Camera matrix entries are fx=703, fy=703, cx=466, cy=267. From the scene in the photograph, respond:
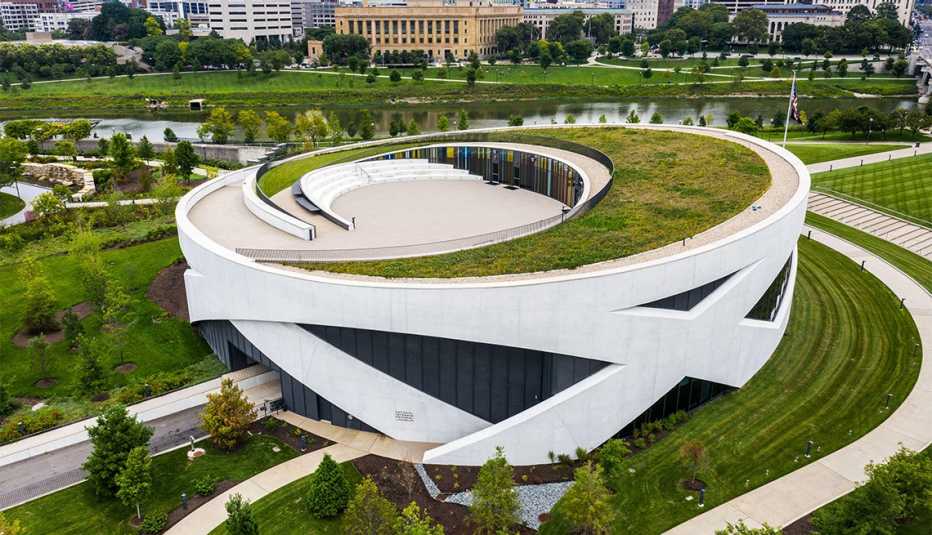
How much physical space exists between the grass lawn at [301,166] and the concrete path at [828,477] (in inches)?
1058

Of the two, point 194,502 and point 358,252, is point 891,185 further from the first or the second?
point 194,502

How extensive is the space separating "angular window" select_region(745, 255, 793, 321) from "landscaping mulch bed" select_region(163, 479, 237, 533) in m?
19.9

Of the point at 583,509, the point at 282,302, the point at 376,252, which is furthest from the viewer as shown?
the point at 376,252

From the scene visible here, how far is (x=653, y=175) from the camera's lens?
36500 mm

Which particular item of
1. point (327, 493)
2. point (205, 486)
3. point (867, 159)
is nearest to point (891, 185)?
point (867, 159)

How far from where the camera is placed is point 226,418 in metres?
24.6

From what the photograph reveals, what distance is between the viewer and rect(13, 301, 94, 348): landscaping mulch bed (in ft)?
107

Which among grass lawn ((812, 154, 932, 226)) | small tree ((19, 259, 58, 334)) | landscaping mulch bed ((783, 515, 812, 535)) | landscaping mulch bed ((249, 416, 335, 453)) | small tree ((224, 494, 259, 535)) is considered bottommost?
landscaping mulch bed ((783, 515, 812, 535))

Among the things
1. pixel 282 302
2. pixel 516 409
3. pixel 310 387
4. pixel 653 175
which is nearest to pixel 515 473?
pixel 516 409

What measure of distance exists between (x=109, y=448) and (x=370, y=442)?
27.5 feet

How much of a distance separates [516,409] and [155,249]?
2960 cm

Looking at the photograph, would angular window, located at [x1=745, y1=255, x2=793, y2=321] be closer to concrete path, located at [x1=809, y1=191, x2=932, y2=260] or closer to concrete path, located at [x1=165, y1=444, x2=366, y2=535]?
concrete path, located at [x1=165, y1=444, x2=366, y2=535]

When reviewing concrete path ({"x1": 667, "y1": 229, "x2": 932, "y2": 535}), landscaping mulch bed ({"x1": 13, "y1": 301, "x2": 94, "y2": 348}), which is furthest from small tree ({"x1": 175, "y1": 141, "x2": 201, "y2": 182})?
concrete path ({"x1": 667, "y1": 229, "x2": 932, "y2": 535})

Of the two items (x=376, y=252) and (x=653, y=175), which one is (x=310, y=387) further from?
(x=653, y=175)
